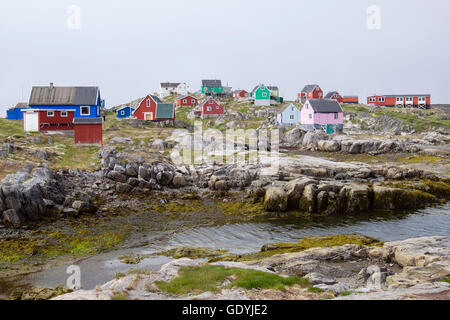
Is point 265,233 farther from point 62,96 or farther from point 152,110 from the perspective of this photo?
point 152,110

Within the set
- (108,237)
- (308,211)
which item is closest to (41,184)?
(108,237)

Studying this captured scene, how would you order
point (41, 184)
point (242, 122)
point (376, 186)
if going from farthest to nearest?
point (242, 122) < point (376, 186) < point (41, 184)

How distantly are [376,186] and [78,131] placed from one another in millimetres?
39060

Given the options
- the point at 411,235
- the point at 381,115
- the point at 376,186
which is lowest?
the point at 411,235

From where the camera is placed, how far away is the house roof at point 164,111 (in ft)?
247

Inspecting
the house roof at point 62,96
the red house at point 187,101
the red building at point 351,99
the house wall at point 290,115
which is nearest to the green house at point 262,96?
the red house at point 187,101

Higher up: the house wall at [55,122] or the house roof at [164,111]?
the house roof at [164,111]

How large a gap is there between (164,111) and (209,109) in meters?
27.6

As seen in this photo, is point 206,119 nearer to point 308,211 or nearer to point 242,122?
point 242,122

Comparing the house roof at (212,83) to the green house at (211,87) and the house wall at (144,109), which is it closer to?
the green house at (211,87)

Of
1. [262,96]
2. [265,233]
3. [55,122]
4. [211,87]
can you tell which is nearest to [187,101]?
[211,87]

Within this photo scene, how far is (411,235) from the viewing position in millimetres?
28359

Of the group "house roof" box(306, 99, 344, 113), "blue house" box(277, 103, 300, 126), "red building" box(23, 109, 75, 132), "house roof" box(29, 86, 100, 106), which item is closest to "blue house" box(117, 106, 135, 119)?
"house roof" box(29, 86, 100, 106)

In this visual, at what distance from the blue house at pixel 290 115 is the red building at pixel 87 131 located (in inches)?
2181
